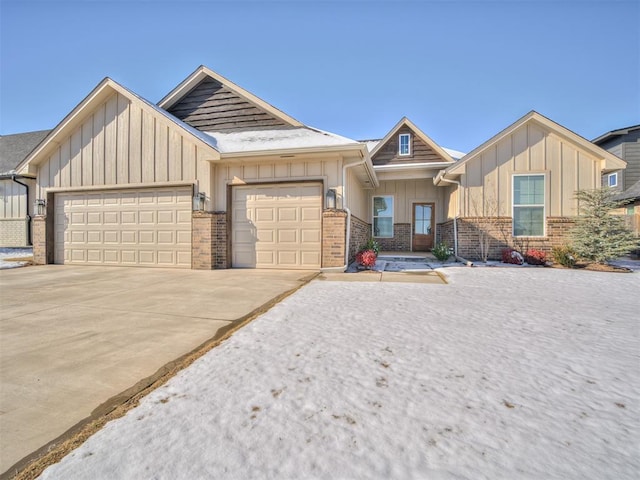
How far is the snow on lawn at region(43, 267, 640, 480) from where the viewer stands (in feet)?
4.09

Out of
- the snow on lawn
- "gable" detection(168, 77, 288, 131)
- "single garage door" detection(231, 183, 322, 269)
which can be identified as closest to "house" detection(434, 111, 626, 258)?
"single garage door" detection(231, 183, 322, 269)

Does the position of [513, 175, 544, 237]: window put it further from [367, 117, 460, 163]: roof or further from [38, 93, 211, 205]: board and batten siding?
[38, 93, 211, 205]: board and batten siding

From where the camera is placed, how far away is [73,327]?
121 inches

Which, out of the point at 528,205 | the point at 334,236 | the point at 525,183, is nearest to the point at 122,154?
the point at 334,236

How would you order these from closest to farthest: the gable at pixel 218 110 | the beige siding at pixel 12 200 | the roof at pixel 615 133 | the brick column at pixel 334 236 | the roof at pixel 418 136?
1. the brick column at pixel 334 236
2. the gable at pixel 218 110
3. the roof at pixel 418 136
4. the beige siding at pixel 12 200
5. the roof at pixel 615 133

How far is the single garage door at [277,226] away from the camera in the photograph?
718 cm

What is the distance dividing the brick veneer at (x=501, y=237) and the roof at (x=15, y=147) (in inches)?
773

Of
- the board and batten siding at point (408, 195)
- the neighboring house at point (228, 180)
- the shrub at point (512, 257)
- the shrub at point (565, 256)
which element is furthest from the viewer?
the board and batten siding at point (408, 195)

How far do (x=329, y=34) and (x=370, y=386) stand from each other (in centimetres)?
880

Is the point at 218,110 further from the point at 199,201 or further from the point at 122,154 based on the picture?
the point at 199,201

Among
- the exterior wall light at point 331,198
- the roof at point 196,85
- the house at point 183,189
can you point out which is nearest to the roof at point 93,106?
Result: the house at point 183,189

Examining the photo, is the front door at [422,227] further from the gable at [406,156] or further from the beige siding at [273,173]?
the beige siding at [273,173]

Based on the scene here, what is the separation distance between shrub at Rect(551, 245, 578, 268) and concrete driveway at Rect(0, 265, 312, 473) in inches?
275

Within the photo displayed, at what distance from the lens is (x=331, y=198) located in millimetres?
6887
